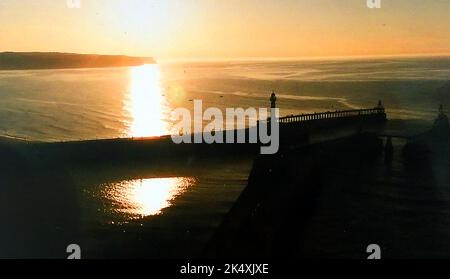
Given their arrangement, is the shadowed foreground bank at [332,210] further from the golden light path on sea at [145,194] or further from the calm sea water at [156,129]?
the golden light path on sea at [145,194]

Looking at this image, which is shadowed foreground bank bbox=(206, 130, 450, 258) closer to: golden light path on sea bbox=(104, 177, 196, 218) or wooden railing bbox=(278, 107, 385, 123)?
wooden railing bbox=(278, 107, 385, 123)

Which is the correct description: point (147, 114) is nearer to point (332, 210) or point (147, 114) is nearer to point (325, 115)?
point (325, 115)

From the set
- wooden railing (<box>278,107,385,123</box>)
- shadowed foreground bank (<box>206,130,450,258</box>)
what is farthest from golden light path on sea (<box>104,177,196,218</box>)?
wooden railing (<box>278,107,385,123</box>)

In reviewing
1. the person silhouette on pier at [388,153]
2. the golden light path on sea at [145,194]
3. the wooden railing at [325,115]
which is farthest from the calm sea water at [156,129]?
the person silhouette on pier at [388,153]

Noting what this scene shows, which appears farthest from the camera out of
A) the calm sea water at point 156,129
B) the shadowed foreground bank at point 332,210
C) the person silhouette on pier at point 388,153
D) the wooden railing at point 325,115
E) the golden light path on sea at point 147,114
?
the golden light path on sea at point 147,114

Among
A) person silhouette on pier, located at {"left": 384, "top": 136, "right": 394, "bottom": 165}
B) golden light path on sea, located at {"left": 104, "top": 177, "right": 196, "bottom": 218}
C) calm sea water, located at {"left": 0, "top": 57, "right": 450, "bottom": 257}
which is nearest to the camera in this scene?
calm sea water, located at {"left": 0, "top": 57, "right": 450, "bottom": 257}

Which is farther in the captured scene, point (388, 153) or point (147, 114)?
point (147, 114)

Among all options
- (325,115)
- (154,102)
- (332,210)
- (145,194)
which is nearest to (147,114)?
(154,102)

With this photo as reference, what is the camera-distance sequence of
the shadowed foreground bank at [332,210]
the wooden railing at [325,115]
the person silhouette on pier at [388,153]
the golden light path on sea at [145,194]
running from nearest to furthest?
1. the shadowed foreground bank at [332,210]
2. the golden light path on sea at [145,194]
3. the person silhouette on pier at [388,153]
4. the wooden railing at [325,115]

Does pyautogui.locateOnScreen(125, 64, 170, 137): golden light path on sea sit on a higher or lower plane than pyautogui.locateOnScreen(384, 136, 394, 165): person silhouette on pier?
higher
